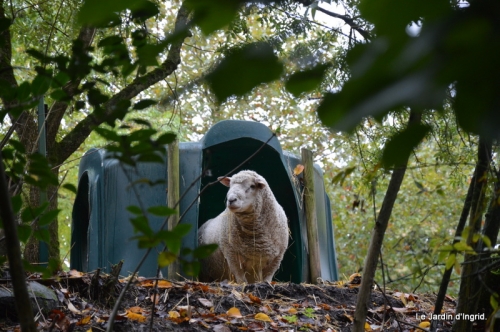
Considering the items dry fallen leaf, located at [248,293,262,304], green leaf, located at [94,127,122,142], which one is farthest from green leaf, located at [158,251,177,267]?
dry fallen leaf, located at [248,293,262,304]

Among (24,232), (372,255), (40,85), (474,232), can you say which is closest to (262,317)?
(372,255)

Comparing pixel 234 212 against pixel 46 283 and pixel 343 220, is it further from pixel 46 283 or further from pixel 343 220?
pixel 343 220

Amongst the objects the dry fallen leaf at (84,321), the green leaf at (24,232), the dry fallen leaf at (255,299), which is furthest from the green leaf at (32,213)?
the dry fallen leaf at (255,299)

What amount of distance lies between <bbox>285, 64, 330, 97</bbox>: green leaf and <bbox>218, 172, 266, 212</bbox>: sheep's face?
235 inches

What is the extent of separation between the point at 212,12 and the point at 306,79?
14cm

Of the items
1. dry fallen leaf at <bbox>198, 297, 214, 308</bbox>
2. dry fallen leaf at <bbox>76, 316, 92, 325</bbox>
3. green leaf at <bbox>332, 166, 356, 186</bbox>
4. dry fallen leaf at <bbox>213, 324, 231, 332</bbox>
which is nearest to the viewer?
green leaf at <bbox>332, 166, 356, 186</bbox>

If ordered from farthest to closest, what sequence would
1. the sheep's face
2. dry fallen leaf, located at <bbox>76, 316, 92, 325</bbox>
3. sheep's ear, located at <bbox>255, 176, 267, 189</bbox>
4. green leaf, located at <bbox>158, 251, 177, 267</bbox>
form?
sheep's ear, located at <bbox>255, 176, 267, 189</bbox>
the sheep's face
dry fallen leaf, located at <bbox>76, 316, 92, 325</bbox>
green leaf, located at <bbox>158, 251, 177, 267</bbox>

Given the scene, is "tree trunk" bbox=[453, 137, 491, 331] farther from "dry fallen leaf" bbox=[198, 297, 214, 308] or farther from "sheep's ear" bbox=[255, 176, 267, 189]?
"sheep's ear" bbox=[255, 176, 267, 189]

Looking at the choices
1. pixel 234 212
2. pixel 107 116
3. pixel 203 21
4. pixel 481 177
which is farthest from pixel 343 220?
pixel 203 21

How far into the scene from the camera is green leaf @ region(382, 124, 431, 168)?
57cm

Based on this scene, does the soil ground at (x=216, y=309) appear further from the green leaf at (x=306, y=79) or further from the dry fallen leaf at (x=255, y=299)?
the green leaf at (x=306, y=79)

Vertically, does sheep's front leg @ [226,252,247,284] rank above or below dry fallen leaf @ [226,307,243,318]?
above

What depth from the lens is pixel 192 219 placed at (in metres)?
7.12

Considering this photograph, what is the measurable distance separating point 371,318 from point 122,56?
3485 mm
